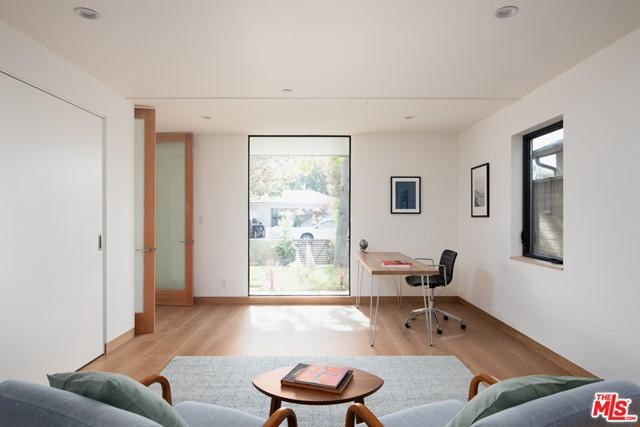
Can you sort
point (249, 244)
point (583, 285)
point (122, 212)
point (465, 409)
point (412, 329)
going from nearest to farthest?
point (465, 409)
point (583, 285)
point (122, 212)
point (412, 329)
point (249, 244)

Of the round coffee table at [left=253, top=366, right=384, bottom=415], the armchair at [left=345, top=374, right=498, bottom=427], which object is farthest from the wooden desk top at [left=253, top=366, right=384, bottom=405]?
the armchair at [left=345, top=374, right=498, bottom=427]

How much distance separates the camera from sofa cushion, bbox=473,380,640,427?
1.04 metres

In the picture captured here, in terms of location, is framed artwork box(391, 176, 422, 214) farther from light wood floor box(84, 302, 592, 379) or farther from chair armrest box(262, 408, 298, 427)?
chair armrest box(262, 408, 298, 427)

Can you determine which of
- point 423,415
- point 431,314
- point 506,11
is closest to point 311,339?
point 431,314

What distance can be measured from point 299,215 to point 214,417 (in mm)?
4294

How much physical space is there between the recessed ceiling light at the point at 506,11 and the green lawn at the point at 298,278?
164 inches

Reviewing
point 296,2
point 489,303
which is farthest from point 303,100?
point 489,303

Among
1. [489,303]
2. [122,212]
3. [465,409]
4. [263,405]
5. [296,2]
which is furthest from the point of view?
[489,303]

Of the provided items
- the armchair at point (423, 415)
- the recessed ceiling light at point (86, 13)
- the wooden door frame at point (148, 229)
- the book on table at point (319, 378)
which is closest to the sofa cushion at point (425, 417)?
the armchair at point (423, 415)

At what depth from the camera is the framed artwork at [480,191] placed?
4.74 metres

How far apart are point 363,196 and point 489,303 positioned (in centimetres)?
224

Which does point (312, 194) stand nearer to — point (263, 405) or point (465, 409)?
point (263, 405)

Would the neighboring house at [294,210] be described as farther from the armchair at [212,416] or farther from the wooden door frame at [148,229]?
the armchair at [212,416]

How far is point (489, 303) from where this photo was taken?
15.4 ft
